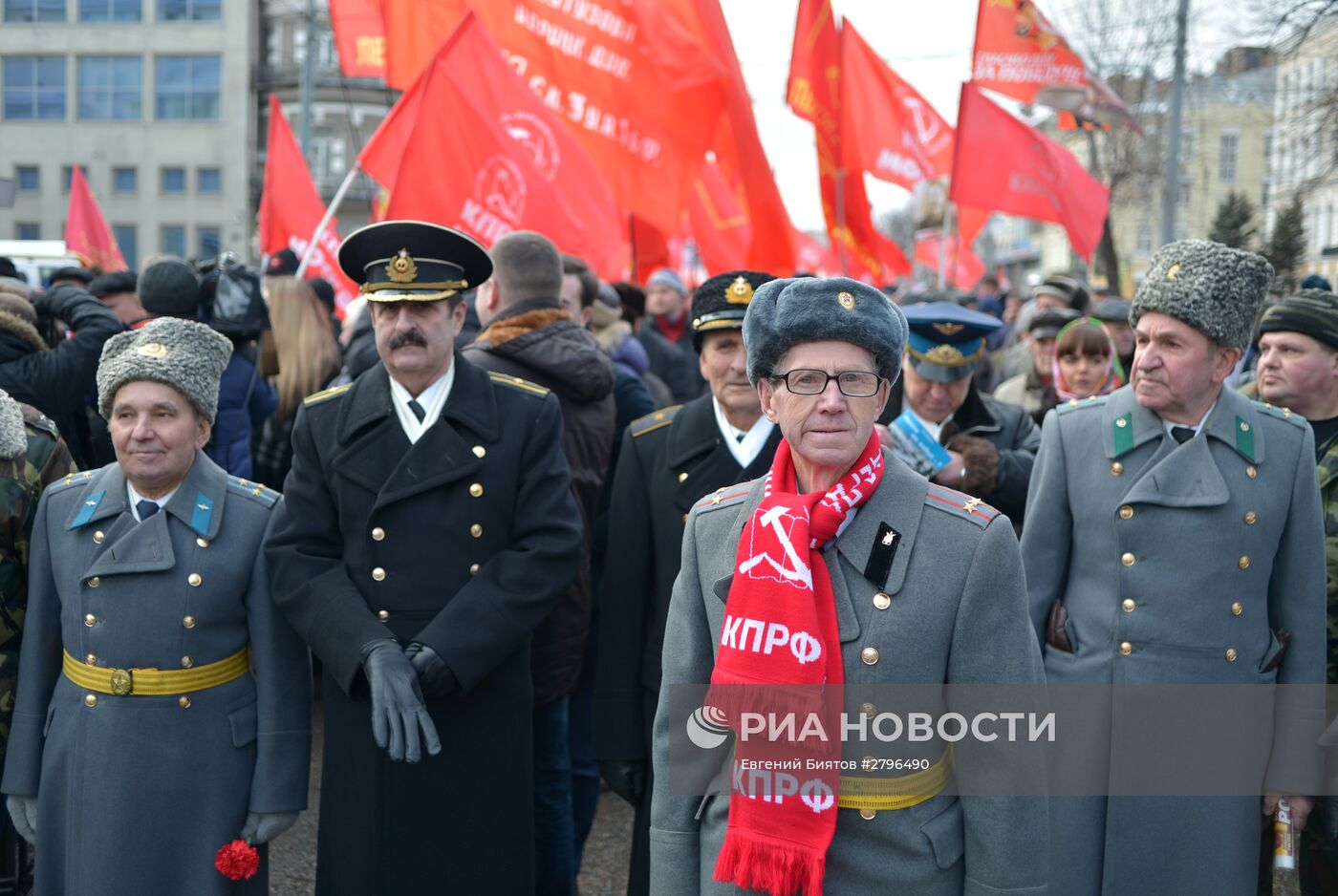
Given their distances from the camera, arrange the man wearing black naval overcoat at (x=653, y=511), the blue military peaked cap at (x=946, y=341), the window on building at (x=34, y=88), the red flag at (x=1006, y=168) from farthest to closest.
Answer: the window on building at (x=34, y=88)
the red flag at (x=1006, y=168)
the blue military peaked cap at (x=946, y=341)
the man wearing black naval overcoat at (x=653, y=511)

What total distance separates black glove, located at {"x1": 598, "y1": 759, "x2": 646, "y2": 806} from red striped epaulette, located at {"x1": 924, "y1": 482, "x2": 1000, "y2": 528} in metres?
1.59

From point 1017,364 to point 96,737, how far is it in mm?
7055

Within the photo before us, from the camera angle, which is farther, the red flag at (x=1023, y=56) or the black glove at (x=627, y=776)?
the red flag at (x=1023, y=56)

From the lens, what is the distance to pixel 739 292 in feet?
13.9

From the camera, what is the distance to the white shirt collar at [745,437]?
4.10 m

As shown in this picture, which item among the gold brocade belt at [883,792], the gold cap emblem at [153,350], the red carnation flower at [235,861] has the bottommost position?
the red carnation flower at [235,861]

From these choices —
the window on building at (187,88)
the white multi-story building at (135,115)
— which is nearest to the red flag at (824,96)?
the white multi-story building at (135,115)

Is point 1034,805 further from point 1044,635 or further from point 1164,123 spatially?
point 1164,123

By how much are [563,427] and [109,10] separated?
53.3m

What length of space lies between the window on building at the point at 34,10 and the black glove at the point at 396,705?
5506 cm

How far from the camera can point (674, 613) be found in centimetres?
287

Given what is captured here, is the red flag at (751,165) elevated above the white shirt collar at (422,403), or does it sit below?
above

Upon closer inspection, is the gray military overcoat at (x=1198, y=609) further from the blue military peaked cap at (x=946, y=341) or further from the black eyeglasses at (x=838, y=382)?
the black eyeglasses at (x=838, y=382)

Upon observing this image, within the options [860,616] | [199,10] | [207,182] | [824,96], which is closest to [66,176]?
[207,182]
